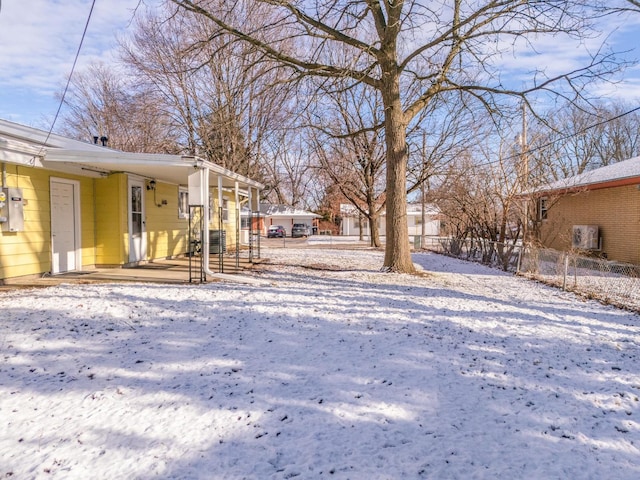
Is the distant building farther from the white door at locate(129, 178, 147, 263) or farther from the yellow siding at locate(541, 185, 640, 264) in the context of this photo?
the white door at locate(129, 178, 147, 263)

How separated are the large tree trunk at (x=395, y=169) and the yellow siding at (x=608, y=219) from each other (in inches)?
317

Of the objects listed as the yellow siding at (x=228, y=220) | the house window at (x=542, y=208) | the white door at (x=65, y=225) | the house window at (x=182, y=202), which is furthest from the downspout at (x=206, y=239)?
the house window at (x=542, y=208)

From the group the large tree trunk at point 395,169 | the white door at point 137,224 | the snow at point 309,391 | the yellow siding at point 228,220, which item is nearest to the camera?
the snow at point 309,391

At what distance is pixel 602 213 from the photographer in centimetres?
1527

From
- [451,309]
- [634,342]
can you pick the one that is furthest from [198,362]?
[634,342]

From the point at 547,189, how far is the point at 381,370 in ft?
46.9

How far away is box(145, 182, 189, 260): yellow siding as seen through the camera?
11.6 meters

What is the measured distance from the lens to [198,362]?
13.0ft

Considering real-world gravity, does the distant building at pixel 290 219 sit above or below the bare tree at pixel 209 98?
below

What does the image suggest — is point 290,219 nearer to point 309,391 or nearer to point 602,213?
point 602,213

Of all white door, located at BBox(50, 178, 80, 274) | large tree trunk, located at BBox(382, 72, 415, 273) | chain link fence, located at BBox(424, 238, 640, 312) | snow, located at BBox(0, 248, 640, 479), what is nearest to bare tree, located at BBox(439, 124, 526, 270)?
chain link fence, located at BBox(424, 238, 640, 312)

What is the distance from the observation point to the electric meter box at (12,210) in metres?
7.48

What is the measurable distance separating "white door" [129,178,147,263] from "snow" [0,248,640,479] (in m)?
4.44

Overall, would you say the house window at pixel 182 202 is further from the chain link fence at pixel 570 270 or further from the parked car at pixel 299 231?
the parked car at pixel 299 231
